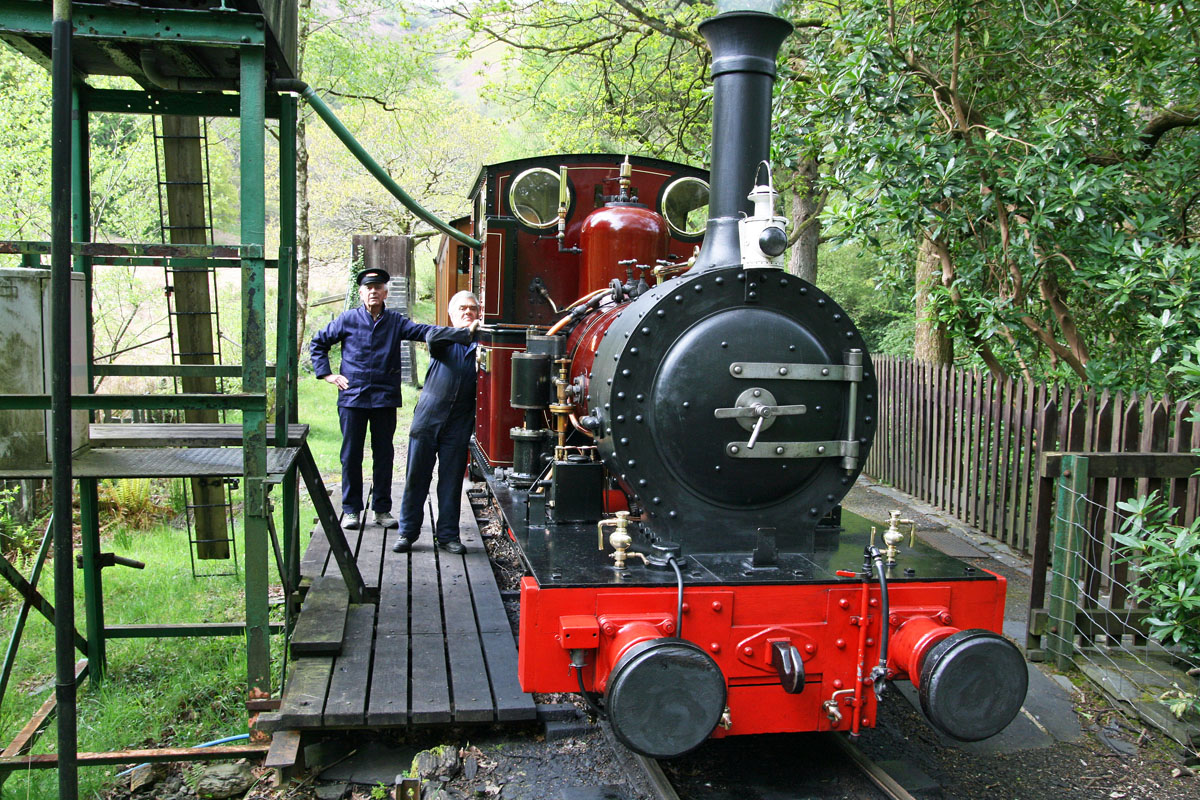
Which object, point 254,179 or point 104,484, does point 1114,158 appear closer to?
point 254,179

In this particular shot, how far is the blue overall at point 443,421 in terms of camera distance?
478 centimetres

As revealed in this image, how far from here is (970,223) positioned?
6.23 m

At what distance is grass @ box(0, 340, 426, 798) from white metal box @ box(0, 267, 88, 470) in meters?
1.14

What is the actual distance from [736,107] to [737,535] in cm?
161

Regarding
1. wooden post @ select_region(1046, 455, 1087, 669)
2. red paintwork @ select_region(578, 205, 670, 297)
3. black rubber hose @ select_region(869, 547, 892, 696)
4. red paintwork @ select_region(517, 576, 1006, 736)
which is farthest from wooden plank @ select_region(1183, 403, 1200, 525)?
red paintwork @ select_region(578, 205, 670, 297)

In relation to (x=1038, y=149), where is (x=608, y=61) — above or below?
above

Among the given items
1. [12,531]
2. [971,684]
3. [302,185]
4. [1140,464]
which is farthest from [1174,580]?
[302,185]

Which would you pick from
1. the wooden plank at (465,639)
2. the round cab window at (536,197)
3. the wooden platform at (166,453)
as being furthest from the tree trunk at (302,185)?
the wooden platform at (166,453)

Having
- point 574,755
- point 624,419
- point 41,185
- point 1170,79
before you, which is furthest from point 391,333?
point 41,185

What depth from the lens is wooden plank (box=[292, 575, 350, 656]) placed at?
3.53 metres

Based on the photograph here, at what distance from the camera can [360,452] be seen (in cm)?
537

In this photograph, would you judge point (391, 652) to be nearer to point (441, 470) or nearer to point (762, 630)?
point (441, 470)

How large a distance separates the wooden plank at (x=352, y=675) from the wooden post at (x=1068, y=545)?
320 cm

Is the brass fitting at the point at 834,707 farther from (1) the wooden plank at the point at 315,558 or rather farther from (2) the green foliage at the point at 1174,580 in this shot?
(1) the wooden plank at the point at 315,558
